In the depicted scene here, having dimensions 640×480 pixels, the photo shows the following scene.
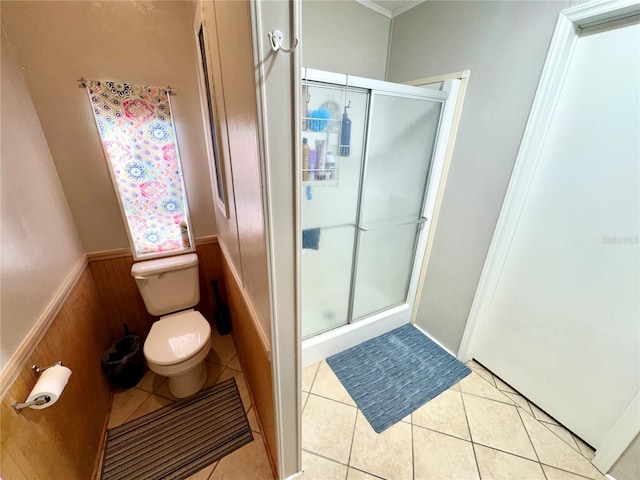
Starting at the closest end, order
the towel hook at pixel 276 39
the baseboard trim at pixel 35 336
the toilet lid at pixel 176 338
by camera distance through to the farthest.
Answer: the towel hook at pixel 276 39
the baseboard trim at pixel 35 336
the toilet lid at pixel 176 338

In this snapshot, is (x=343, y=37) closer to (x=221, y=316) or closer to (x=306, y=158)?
(x=306, y=158)

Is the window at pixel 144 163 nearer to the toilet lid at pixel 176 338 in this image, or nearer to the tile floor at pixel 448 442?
the toilet lid at pixel 176 338

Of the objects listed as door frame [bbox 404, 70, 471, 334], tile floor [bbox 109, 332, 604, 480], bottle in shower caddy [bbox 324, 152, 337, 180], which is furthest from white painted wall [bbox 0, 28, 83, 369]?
door frame [bbox 404, 70, 471, 334]

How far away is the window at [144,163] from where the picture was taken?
4.66ft

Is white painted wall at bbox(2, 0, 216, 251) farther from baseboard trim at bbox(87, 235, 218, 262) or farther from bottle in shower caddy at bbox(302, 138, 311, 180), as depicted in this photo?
bottle in shower caddy at bbox(302, 138, 311, 180)

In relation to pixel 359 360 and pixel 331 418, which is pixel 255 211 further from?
pixel 359 360

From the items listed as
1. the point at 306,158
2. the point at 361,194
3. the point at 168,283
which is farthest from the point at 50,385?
the point at 361,194

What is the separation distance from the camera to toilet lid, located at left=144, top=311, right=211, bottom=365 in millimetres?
1370

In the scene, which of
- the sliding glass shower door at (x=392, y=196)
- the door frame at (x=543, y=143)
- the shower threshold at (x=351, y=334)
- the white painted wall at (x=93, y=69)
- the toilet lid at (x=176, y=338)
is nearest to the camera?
the door frame at (x=543, y=143)

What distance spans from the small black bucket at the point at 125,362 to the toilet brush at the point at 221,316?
52 centimetres

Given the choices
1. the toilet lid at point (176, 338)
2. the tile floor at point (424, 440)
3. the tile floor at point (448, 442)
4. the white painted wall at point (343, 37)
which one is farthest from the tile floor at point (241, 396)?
the white painted wall at point (343, 37)

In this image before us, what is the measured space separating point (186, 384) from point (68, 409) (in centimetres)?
55

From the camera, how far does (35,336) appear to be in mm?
917

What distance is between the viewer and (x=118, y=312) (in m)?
1.73
